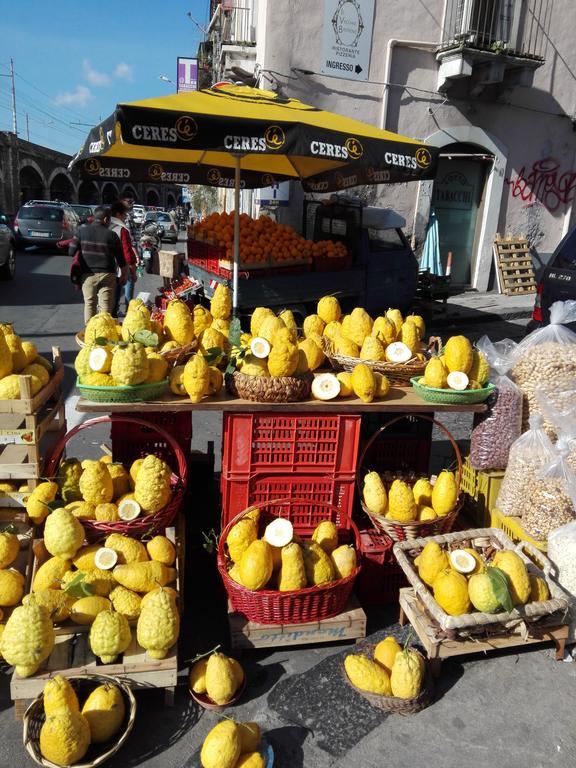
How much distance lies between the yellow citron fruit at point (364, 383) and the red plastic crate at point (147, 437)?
43.9 inches

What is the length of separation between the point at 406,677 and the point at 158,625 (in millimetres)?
1093

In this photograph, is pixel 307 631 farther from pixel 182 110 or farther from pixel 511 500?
pixel 182 110

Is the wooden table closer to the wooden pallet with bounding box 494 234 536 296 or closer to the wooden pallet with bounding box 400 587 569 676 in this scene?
the wooden pallet with bounding box 400 587 569 676

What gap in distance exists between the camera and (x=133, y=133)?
4.11 metres

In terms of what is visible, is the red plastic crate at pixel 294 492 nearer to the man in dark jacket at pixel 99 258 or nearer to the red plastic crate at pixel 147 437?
the red plastic crate at pixel 147 437

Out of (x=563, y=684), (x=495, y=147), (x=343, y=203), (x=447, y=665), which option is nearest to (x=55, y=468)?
(x=447, y=665)

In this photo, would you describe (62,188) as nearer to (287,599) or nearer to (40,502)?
(40,502)

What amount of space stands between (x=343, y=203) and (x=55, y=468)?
6713mm

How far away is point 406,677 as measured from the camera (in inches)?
100

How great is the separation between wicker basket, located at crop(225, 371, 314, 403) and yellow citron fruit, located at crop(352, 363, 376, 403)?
0.93ft

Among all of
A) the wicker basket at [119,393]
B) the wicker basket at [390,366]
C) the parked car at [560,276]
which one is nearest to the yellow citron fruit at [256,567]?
the wicker basket at [119,393]

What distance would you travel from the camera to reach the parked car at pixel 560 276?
635 cm

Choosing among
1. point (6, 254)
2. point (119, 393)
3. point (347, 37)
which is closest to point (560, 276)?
point (119, 393)

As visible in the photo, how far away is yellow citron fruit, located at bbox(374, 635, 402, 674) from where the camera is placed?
2.67m
